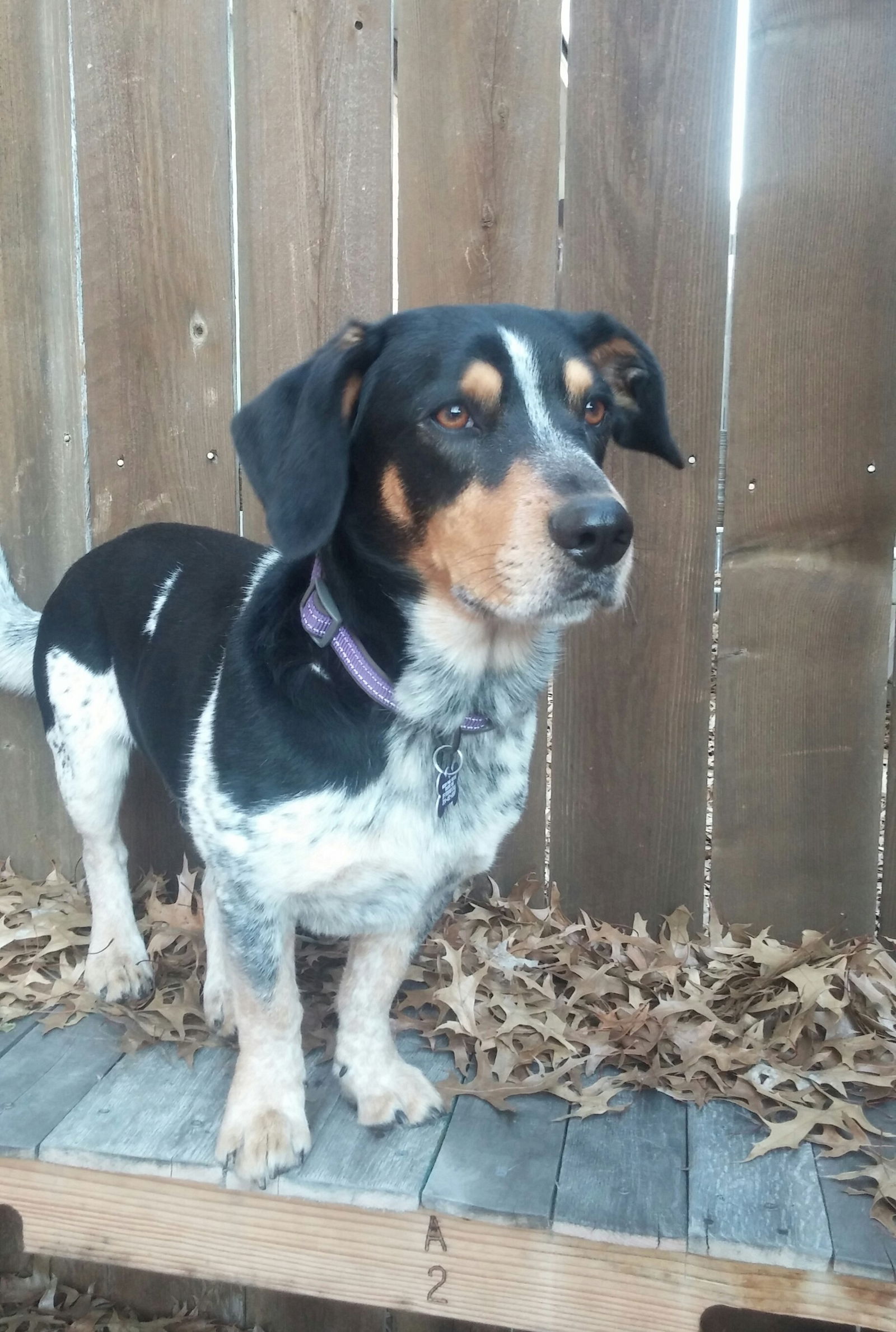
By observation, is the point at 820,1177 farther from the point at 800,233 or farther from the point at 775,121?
the point at 775,121

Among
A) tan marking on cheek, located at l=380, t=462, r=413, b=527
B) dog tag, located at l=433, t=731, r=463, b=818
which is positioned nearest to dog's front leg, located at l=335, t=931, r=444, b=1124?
dog tag, located at l=433, t=731, r=463, b=818

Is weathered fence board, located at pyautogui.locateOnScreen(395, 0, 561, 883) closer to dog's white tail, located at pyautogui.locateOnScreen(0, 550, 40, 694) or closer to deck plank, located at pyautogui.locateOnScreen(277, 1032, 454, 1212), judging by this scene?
dog's white tail, located at pyautogui.locateOnScreen(0, 550, 40, 694)

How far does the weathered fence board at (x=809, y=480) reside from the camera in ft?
7.73

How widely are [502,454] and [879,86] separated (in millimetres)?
1476

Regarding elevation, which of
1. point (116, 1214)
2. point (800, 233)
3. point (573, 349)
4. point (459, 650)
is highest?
point (800, 233)

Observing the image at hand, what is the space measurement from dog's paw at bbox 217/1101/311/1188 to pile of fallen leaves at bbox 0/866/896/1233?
Result: 0.37 m

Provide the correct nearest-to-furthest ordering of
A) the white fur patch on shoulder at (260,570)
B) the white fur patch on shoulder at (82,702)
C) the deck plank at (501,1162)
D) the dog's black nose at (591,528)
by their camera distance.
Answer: the dog's black nose at (591,528) < the deck plank at (501,1162) < the white fur patch on shoulder at (260,570) < the white fur patch on shoulder at (82,702)

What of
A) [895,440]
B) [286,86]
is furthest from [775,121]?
[286,86]

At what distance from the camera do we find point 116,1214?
191 centimetres

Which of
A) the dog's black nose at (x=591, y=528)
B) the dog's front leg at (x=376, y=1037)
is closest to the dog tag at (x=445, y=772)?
the dog's front leg at (x=376, y=1037)

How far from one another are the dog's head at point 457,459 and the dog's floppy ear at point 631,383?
13cm

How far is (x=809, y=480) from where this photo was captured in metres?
2.49

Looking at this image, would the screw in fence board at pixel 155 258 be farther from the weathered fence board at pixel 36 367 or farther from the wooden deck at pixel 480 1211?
the wooden deck at pixel 480 1211

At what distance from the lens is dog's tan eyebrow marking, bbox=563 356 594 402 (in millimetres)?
1846
